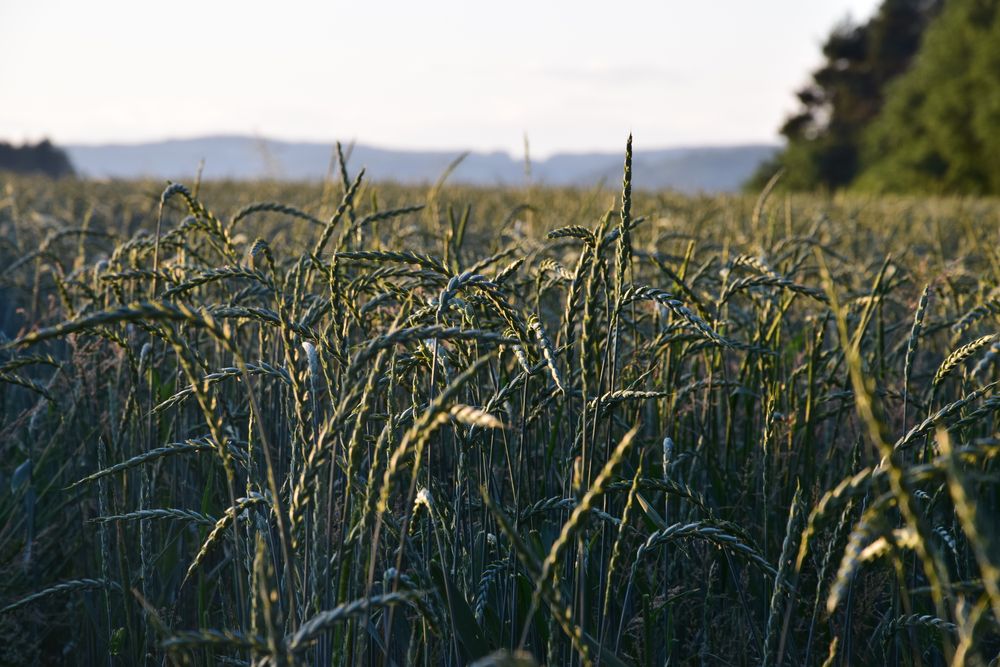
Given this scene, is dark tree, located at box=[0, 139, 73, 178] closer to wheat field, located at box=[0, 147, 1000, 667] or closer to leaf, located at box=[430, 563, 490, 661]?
wheat field, located at box=[0, 147, 1000, 667]

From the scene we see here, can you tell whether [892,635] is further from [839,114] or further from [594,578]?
[839,114]

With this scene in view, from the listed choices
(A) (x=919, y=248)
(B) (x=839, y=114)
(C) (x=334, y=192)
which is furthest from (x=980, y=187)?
(C) (x=334, y=192)

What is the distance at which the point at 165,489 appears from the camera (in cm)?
203

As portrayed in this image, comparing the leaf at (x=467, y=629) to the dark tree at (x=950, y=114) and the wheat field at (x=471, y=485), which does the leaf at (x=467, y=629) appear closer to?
the wheat field at (x=471, y=485)

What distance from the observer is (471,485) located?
6.03ft

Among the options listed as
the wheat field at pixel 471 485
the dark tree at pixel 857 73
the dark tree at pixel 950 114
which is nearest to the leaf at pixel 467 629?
the wheat field at pixel 471 485

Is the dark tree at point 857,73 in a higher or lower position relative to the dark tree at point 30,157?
higher

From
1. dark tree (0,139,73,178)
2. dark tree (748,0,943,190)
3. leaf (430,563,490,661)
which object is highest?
dark tree (748,0,943,190)

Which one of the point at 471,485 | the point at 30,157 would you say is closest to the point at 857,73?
the point at 30,157

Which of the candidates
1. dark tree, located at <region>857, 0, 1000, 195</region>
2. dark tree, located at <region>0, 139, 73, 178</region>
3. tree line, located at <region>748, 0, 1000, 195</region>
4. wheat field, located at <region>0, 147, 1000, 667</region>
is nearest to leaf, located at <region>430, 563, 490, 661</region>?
wheat field, located at <region>0, 147, 1000, 667</region>

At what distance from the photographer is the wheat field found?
1.01 m

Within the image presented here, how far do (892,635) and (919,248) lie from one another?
3.47 meters

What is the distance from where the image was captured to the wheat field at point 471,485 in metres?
1.01

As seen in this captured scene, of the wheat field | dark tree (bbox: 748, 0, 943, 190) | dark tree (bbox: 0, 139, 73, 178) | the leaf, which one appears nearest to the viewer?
the wheat field
